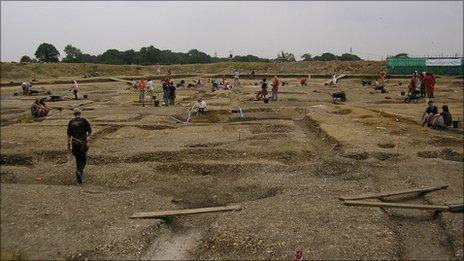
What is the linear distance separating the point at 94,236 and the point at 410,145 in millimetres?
10845

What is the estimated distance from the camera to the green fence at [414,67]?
4853 centimetres

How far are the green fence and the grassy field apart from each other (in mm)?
2966

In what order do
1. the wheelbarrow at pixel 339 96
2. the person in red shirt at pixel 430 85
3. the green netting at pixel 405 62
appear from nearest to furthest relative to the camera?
the person in red shirt at pixel 430 85, the wheelbarrow at pixel 339 96, the green netting at pixel 405 62

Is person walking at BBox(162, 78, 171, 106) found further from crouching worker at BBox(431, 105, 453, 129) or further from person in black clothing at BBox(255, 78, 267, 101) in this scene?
crouching worker at BBox(431, 105, 453, 129)

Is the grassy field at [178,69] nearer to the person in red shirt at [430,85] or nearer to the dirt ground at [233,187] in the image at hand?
the person in red shirt at [430,85]

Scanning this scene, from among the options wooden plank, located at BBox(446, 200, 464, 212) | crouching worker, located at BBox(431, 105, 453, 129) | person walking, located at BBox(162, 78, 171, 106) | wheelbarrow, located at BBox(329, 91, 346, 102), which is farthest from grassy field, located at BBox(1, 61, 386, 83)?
wooden plank, located at BBox(446, 200, 464, 212)

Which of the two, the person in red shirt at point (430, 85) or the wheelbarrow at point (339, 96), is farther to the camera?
the wheelbarrow at point (339, 96)

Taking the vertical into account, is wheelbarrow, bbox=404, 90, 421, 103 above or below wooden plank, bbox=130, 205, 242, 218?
above

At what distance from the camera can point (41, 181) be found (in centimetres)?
1119

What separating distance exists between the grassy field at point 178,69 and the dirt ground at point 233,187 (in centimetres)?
3661

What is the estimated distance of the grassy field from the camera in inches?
2073

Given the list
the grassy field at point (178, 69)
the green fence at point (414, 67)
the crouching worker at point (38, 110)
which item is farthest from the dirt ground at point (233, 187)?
the grassy field at point (178, 69)

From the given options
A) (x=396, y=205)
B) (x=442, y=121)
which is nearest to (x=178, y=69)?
(x=442, y=121)

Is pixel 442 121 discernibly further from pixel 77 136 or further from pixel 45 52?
pixel 45 52
